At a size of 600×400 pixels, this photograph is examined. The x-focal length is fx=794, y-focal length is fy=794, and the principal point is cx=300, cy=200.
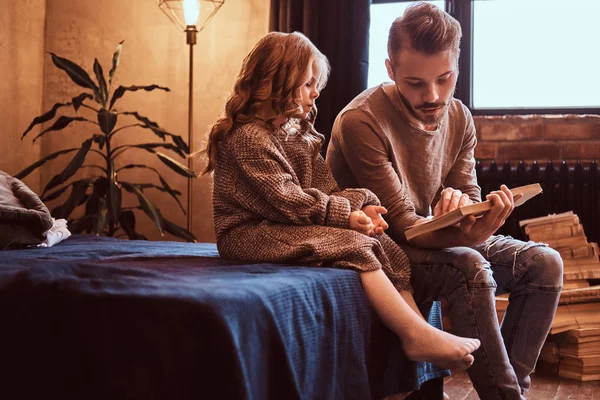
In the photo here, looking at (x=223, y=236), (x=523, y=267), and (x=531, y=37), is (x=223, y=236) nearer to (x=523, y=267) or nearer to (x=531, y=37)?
(x=523, y=267)

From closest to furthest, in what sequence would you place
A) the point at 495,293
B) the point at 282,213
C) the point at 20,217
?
the point at 282,213 < the point at 495,293 < the point at 20,217

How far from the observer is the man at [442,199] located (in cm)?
178

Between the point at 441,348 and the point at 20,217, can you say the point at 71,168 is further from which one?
the point at 441,348

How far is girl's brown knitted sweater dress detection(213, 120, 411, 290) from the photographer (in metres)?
1.80

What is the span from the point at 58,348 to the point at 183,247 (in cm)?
115

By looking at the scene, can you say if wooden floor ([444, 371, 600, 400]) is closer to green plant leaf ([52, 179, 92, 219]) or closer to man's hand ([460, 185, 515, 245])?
man's hand ([460, 185, 515, 245])

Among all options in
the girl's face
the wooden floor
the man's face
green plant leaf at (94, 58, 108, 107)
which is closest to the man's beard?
the man's face

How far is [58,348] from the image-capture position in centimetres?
128

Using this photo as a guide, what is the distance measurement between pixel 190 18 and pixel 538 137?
1.73 meters

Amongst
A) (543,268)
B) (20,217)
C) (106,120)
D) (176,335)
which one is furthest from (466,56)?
(176,335)

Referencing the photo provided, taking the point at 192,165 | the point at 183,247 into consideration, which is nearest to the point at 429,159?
the point at 183,247

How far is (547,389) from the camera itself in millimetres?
2578

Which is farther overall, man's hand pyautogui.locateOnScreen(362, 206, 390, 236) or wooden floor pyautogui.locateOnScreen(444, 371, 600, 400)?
wooden floor pyautogui.locateOnScreen(444, 371, 600, 400)

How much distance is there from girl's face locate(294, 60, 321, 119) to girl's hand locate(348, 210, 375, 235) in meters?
0.31
